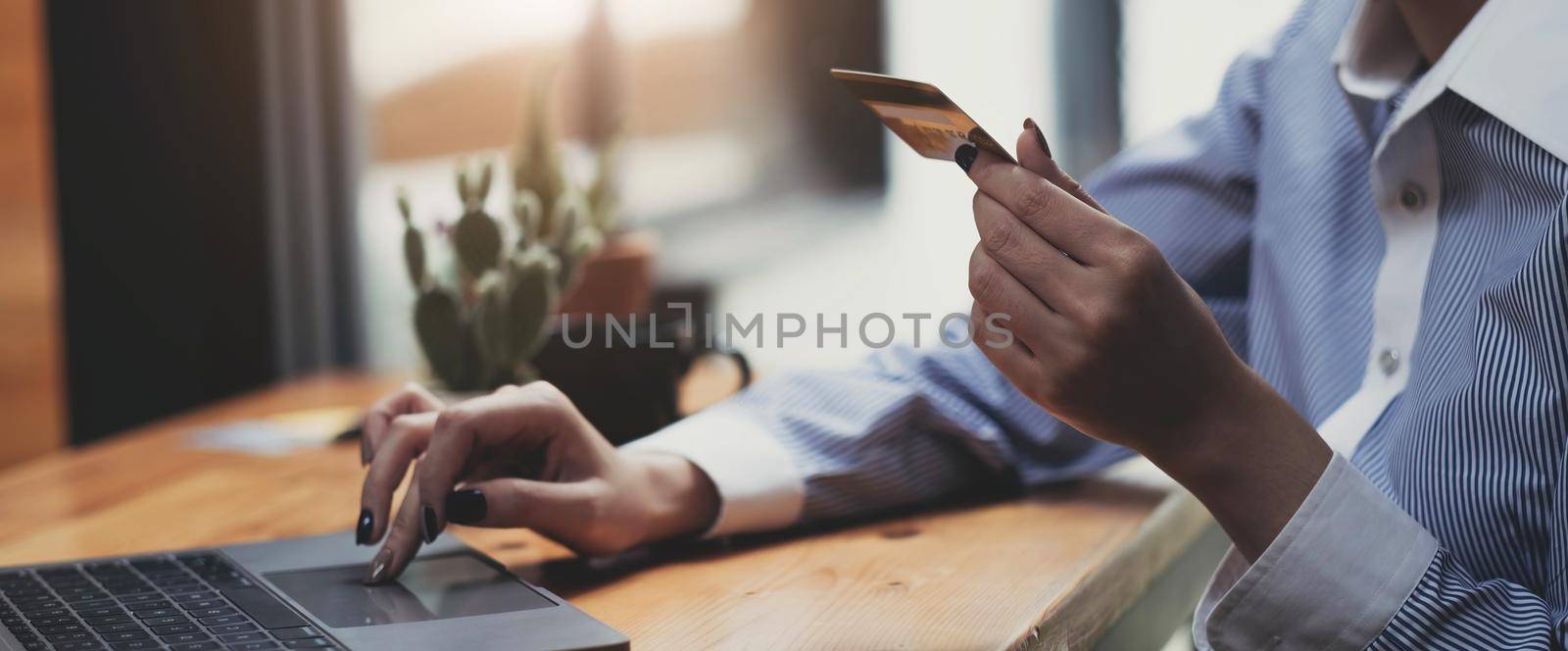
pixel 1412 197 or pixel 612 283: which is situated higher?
pixel 1412 197

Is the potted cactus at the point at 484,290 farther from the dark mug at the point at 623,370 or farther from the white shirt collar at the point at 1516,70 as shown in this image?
the white shirt collar at the point at 1516,70

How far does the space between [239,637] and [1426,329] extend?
2.07 ft

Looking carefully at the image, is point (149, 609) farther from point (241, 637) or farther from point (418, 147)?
point (418, 147)

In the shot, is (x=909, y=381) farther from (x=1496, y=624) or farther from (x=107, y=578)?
(x=107, y=578)

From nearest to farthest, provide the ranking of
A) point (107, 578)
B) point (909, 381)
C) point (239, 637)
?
point (239, 637) → point (107, 578) → point (909, 381)

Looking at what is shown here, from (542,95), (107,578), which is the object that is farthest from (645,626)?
(542,95)

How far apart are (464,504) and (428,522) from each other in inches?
0.8

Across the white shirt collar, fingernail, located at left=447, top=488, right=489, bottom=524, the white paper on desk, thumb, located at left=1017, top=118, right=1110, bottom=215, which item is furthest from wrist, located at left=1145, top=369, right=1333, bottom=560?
the white paper on desk

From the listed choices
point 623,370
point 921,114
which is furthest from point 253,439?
point 921,114

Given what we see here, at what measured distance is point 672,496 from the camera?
0.75 m

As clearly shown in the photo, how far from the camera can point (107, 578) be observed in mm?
647

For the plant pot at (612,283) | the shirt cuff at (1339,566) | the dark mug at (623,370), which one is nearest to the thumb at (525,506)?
the dark mug at (623,370)

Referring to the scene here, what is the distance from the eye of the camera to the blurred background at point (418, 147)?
1936 mm

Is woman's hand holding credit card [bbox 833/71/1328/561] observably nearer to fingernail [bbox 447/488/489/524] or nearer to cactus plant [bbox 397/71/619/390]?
fingernail [bbox 447/488/489/524]
